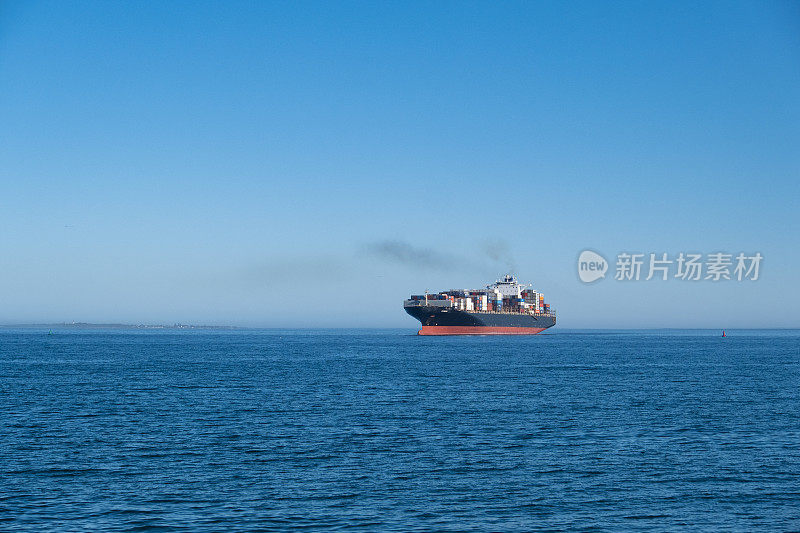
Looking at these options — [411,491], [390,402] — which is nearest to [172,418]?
[390,402]

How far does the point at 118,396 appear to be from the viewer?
49.0 meters

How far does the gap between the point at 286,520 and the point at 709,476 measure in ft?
50.2

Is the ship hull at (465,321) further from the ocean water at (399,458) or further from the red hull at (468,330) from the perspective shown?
the ocean water at (399,458)

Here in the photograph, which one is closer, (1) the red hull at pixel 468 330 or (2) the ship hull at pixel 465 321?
(2) the ship hull at pixel 465 321

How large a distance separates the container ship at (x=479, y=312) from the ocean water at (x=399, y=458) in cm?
11403

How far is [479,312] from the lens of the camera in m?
169

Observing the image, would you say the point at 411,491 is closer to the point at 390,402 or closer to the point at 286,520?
the point at 286,520

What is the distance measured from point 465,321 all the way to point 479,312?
4085mm

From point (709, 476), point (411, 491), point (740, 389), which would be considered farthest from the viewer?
point (740, 389)

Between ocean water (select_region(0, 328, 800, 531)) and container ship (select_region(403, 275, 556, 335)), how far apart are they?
4489 inches

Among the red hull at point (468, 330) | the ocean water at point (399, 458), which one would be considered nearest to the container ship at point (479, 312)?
the red hull at point (468, 330)

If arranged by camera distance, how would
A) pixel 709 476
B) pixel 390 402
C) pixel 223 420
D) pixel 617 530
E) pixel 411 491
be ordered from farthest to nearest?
pixel 390 402 < pixel 223 420 < pixel 709 476 < pixel 411 491 < pixel 617 530

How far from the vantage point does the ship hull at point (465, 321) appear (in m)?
168

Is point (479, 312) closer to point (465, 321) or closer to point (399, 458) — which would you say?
point (465, 321)
